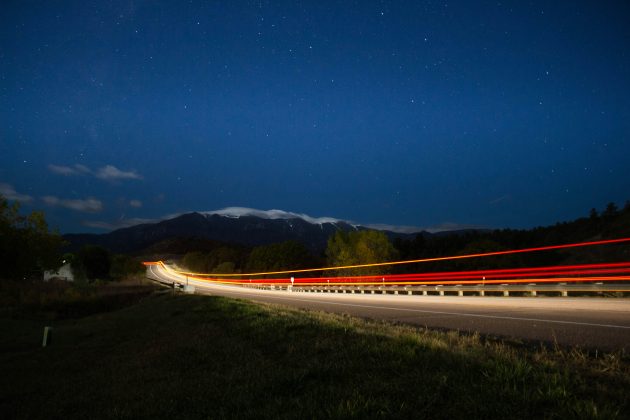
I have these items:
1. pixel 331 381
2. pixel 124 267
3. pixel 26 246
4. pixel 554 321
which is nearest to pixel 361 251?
pixel 26 246

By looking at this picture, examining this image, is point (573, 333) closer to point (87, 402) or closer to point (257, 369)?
point (257, 369)

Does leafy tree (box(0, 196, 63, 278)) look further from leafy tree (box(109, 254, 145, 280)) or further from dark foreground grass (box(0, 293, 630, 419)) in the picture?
leafy tree (box(109, 254, 145, 280))

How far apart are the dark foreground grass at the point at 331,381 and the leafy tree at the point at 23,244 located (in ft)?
145

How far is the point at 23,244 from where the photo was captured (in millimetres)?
50031

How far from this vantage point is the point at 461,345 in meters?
6.66

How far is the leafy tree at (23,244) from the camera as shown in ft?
154

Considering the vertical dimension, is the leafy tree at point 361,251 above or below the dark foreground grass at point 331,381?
above

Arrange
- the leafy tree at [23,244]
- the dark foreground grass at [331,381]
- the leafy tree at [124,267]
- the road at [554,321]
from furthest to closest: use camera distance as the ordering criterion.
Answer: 1. the leafy tree at [124,267]
2. the leafy tree at [23,244]
3. the road at [554,321]
4. the dark foreground grass at [331,381]

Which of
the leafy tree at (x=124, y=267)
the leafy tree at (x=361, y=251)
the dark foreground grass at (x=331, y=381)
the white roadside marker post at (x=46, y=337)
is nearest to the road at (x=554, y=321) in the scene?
the dark foreground grass at (x=331, y=381)

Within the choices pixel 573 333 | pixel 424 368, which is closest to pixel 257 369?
pixel 424 368

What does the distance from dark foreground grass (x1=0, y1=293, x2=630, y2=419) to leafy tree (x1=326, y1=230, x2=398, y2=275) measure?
89.8 m

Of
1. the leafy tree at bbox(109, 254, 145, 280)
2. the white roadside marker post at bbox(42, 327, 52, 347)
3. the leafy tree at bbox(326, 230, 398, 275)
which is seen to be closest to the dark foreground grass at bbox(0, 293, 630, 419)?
the white roadside marker post at bbox(42, 327, 52, 347)

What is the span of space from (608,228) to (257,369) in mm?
190083

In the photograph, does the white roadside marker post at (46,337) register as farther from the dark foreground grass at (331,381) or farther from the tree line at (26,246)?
the tree line at (26,246)
